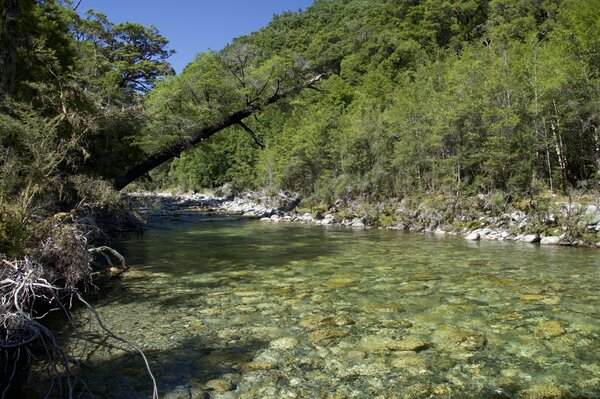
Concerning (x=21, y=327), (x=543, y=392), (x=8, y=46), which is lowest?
(x=543, y=392)

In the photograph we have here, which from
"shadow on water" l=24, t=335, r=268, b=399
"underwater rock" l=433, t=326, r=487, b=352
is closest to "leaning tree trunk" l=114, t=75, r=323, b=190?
"shadow on water" l=24, t=335, r=268, b=399

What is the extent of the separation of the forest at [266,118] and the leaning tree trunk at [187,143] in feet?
0.21

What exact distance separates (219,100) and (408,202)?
37.4ft

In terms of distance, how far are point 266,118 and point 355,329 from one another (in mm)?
19081

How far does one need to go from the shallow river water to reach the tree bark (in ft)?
18.0

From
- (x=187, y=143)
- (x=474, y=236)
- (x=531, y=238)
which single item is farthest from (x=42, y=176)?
(x=531, y=238)

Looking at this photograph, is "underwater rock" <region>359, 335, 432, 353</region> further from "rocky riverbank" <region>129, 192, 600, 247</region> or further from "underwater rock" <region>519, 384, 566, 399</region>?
"rocky riverbank" <region>129, 192, 600, 247</region>

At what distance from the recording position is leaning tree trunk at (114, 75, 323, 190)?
16234mm

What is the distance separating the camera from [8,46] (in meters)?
9.55

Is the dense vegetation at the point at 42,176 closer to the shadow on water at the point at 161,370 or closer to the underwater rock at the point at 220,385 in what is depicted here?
the shadow on water at the point at 161,370

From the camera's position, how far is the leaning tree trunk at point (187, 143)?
16.2 metres

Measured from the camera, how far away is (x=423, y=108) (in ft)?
77.4

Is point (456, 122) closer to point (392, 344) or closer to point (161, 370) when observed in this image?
point (392, 344)

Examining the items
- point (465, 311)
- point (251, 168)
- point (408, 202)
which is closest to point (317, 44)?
point (251, 168)
